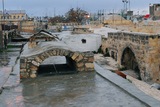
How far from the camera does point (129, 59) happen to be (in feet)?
70.5

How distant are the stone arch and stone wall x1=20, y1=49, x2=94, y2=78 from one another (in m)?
8.45

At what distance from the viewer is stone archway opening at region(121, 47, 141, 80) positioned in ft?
65.1

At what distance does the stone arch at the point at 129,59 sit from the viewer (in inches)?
785

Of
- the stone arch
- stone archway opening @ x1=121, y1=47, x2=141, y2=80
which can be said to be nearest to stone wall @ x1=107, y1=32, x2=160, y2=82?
the stone arch

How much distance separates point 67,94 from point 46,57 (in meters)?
2.69

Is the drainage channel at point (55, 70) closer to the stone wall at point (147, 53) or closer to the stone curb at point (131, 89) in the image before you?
the stone curb at point (131, 89)

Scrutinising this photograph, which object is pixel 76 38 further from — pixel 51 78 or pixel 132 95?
pixel 132 95

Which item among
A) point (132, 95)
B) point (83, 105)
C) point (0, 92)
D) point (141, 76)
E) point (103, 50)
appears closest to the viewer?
point (83, 105)

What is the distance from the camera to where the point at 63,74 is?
1160 centimetres

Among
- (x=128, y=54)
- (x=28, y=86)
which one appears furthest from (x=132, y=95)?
(x=128, y=54)

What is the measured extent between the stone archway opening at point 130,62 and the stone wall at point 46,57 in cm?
840

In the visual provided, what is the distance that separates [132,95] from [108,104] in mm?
853

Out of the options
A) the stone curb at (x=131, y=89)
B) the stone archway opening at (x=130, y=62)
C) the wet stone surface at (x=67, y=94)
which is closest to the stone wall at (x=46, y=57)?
the wet stone surface at (x=67, y=94)

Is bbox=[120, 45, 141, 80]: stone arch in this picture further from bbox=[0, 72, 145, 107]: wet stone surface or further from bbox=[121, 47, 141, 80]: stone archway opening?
bbox=[0, 72, 145, 107]: wet stone surface
